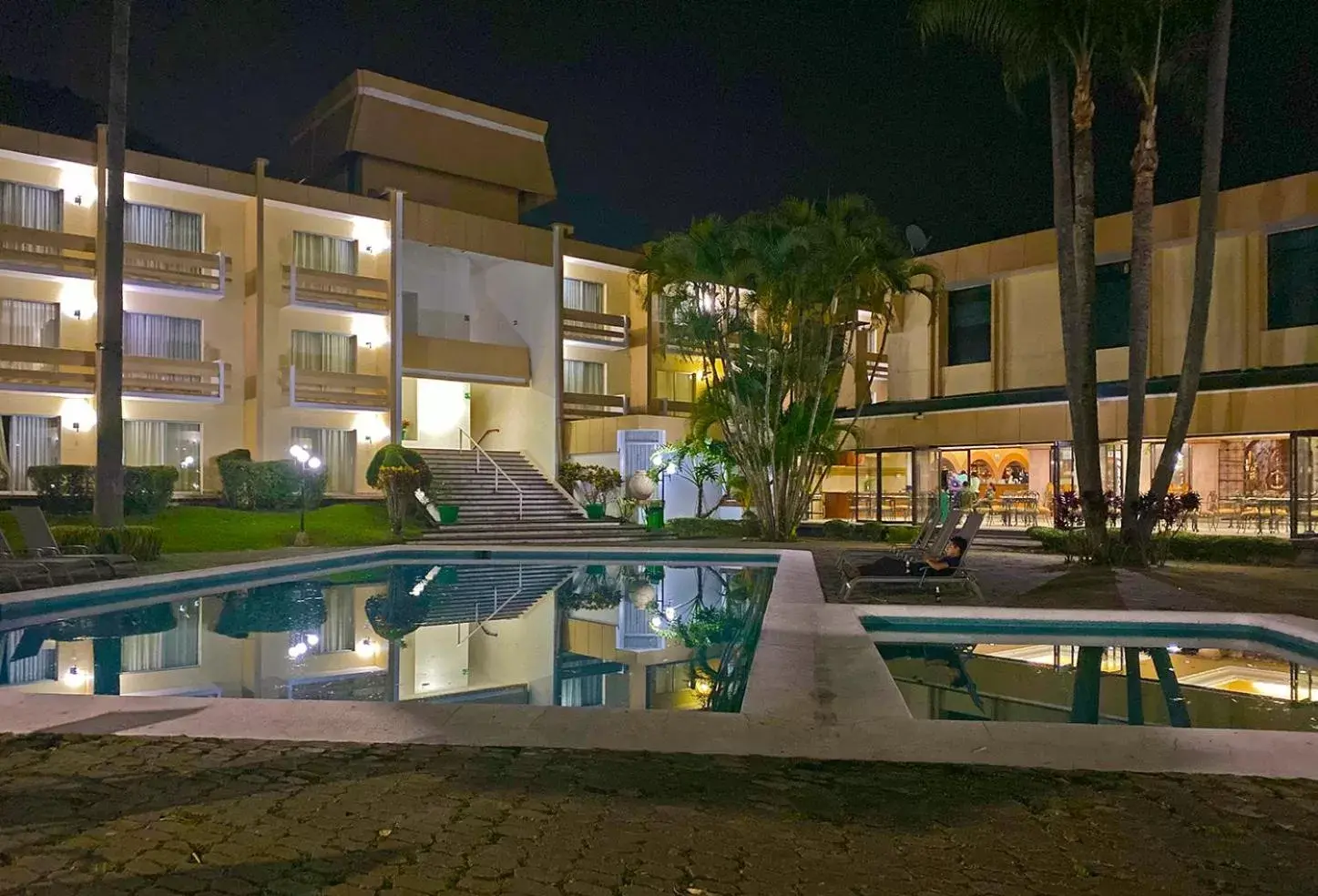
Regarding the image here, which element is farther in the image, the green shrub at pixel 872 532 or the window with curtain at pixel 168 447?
the window with curtain at pixel 168 447

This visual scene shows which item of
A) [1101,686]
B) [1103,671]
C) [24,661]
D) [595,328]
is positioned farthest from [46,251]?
[1101,686]

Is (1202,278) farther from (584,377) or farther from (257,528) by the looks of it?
(584,377)

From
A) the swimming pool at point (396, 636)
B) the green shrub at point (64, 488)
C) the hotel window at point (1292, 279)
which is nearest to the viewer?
the swimming pool at point (396, 636)

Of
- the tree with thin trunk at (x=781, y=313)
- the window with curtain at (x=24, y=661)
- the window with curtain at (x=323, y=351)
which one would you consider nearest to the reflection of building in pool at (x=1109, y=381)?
the tree with thin trunk at (x=781, y=313)

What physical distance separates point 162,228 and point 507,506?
11.0 metres

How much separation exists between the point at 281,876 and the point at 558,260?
92.9ft

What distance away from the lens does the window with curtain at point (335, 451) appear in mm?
26125

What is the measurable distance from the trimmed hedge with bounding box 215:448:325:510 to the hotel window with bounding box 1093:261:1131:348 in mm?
19127

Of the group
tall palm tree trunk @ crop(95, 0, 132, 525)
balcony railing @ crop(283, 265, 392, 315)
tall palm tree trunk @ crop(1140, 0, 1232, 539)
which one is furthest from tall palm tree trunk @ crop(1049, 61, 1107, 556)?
balcony railing @ crop(283, 265, 392, 315)

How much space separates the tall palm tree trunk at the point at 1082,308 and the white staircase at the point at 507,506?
36.4ft

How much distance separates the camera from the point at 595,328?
31.7 metres

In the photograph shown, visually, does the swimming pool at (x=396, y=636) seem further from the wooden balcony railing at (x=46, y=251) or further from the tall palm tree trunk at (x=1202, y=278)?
the wooden balcony railing at (x=46, y=251)

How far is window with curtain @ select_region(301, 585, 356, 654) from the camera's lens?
366 inches

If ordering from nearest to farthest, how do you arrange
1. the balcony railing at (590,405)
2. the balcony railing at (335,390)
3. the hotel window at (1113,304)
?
the hotel window at (1113,304), the balcony railing at (335,390), the balcony railing at (590,405)
